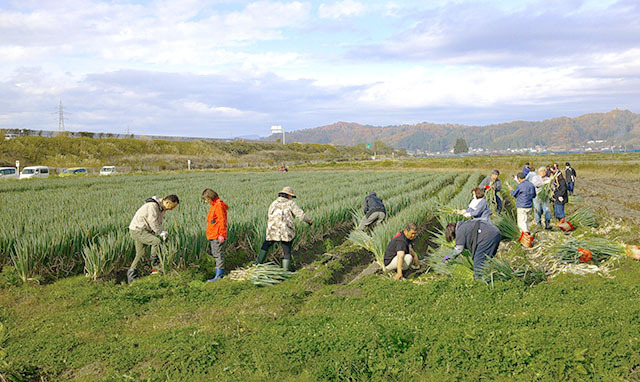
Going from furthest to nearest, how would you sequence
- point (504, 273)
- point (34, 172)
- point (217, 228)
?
point (34, 172) → point (217, 228) → point (504, 273)

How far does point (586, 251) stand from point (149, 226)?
20.5 feet

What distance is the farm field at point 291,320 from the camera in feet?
12.3

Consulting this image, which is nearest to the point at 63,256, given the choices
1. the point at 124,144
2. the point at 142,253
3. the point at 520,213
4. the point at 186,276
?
the point at 142,253

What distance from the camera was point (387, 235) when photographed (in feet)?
24.2

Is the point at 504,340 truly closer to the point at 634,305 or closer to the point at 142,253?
the point at 634,305

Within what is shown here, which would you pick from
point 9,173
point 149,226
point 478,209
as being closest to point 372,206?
point 478,209

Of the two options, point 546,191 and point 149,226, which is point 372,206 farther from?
point 149,226

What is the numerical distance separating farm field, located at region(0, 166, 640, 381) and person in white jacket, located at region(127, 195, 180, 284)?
306 mm

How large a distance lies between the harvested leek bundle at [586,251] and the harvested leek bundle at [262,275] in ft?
13.0

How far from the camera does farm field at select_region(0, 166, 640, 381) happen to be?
374 centimetres

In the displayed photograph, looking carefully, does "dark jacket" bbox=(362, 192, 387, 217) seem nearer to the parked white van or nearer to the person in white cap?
the person in white cap

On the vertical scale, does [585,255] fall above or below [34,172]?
below

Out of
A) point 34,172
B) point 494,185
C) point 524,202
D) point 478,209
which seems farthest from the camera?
point 34,172

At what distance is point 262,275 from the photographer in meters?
6.33
